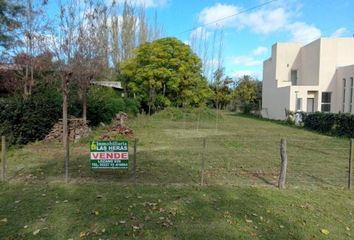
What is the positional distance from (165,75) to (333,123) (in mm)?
14089

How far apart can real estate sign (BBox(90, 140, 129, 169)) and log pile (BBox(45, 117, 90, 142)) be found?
6.56 m

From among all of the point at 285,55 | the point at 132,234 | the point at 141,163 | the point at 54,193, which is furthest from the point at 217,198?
the point at 285,55

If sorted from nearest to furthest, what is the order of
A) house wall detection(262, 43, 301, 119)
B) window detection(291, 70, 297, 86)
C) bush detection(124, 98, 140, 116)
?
bush detection(124, 98, 140, 116) < house wall detection(262, 43, 301, 119) < window detection(291, 70, 297, 86)

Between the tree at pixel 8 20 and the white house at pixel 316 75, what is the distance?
20.4 metres

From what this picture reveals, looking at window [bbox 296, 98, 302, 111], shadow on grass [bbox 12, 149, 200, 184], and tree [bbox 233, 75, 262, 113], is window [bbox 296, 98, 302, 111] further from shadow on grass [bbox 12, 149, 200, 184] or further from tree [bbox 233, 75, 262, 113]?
shadow on grass [bbox 12, 149, 200, 184]

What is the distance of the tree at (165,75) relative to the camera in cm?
2867

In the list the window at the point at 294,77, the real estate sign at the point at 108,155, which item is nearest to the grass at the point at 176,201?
the real estate sign at the point at 108,155

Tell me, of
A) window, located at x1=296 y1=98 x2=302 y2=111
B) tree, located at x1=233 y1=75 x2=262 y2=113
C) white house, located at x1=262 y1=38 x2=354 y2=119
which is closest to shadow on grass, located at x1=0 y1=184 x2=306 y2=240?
white house, located at x1=262 y1=38 x2=354 y2=119

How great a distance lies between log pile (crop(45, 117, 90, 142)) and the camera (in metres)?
12.7

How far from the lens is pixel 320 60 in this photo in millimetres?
25656

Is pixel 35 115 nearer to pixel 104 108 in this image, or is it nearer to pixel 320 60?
pixel 104 108

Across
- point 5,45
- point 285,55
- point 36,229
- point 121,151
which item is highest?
point 285,55

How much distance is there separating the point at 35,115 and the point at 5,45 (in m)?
4.57

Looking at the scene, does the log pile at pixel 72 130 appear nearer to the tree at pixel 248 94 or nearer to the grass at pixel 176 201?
the grass at pixel 176 201
